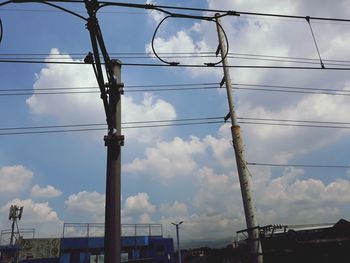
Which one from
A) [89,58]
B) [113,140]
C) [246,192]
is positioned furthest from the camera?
[246,192]

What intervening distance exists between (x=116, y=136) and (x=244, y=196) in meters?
7.49

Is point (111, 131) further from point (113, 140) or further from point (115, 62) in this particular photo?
point (115, 62)

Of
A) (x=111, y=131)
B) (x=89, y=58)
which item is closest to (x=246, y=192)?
(x=111, y=131)

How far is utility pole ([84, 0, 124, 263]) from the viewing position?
6695 mm

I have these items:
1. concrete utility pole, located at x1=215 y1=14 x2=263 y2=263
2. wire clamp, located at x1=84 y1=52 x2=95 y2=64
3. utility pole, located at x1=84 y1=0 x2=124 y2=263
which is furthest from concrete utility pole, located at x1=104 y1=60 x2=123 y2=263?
concrete utility pole, located at x1=215 y1=14 x2=263 y2=263

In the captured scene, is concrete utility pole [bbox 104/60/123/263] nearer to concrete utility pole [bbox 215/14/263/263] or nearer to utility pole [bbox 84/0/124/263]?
utility pole [bbox 84/0/124/263]

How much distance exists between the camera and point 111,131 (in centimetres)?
773

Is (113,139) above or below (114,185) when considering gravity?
above

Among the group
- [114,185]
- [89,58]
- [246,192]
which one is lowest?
[114,185]

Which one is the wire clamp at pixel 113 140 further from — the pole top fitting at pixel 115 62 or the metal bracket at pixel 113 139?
the pole top fitting at pixel 115 62

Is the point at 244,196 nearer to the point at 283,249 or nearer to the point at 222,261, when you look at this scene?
the point at 283,249

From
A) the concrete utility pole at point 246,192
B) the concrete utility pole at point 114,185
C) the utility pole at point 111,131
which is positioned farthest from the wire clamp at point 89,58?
the concrete utility pole at point 246,192

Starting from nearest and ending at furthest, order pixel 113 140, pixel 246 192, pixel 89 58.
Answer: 1. pixel 89 58
2. pixel 113 140
3. pixel 246 192

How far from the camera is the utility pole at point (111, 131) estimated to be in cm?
670
